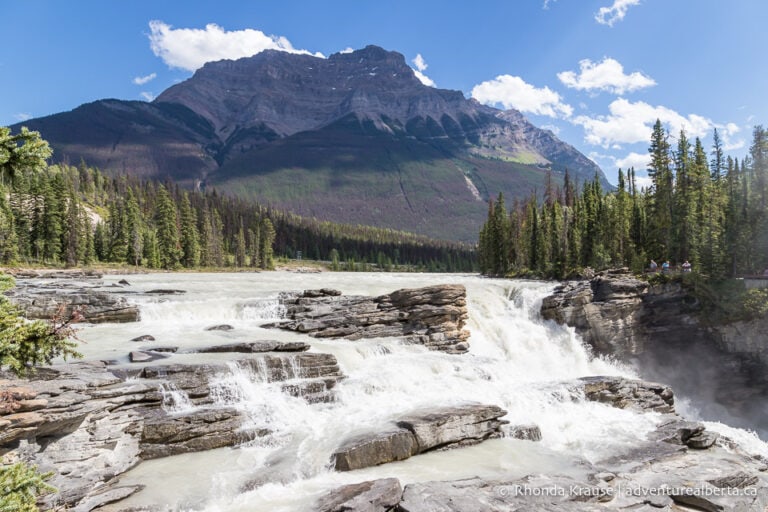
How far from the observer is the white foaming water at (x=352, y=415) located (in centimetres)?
1525

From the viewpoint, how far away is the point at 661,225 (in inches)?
2552

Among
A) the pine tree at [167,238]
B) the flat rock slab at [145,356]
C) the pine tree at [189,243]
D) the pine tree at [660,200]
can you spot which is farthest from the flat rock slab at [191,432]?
the pine tree at [189,243]

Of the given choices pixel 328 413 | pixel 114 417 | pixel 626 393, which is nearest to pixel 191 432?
pixel 114 417

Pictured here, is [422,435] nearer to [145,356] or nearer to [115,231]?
[145,356]

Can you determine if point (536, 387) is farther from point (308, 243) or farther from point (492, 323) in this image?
point (308, 243)

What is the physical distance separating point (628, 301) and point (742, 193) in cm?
2333

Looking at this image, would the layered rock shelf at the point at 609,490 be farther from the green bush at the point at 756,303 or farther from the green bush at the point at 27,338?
the green bush at the point at 756,303

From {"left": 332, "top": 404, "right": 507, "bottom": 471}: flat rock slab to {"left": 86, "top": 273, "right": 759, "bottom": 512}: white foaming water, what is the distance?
0.41 metres

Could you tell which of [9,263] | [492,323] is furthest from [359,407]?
[9,263]

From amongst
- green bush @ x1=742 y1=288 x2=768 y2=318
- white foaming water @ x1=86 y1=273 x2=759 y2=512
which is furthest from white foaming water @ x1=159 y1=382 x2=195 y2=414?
green bush @ x1=742 y1=288 x2=768 y2=318

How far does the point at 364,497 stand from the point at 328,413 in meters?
7.65

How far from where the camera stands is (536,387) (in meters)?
26.0

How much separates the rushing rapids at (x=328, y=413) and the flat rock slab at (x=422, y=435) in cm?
34

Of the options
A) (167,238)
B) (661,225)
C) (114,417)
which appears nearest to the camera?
(114,417)
